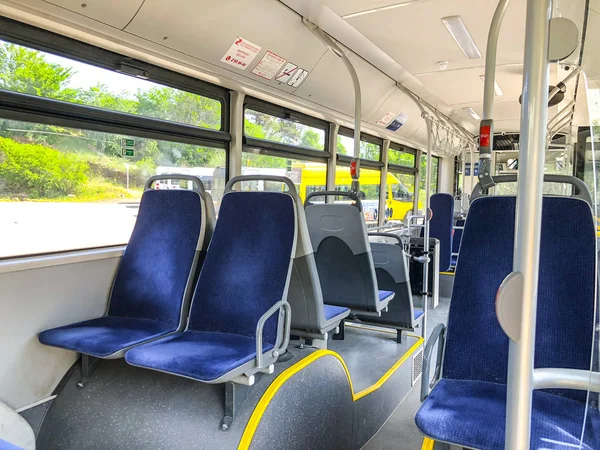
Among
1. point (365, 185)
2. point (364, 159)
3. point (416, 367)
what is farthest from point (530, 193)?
point (365, 185)

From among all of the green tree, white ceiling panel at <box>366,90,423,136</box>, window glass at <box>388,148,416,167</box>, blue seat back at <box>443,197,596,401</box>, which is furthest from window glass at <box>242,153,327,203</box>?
window glass at <box>388,148,416,167</box>

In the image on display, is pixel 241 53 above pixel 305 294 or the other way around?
above

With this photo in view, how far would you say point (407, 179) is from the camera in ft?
21.8

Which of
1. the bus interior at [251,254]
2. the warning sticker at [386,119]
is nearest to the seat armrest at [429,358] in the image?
the bus interior at [251,254]

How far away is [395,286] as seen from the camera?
121 inches

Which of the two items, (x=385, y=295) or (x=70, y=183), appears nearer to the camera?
(x=70, y=183)

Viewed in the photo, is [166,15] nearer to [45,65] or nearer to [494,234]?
[45,65]

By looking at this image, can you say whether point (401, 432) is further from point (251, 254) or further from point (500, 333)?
point (251, 254)

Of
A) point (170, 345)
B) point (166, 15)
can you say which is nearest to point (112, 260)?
point (170, 345)

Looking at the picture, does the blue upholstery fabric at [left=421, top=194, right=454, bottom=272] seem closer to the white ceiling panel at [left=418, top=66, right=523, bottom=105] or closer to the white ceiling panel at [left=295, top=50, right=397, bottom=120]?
the white ceiling panel at [left=418, top=66, right=523, bottom=105]

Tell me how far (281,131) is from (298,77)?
52 centimetres

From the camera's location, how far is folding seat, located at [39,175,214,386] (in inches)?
82.2

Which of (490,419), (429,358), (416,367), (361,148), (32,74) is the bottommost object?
(416,367)

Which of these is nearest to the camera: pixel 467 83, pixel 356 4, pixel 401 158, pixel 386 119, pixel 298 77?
pixel 356 4
